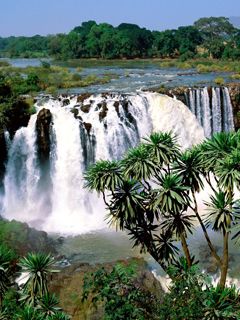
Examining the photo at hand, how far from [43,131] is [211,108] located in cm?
1128

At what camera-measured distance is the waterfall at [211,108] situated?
3241 cm

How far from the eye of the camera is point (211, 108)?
107ft

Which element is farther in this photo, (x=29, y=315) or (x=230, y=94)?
(x=230, y=94)

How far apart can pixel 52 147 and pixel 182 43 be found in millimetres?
62303

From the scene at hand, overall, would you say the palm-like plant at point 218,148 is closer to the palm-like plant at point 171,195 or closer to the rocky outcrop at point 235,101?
the palm-like plant at point 171,195

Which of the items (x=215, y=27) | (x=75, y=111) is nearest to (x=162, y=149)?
(x=75, y=111)

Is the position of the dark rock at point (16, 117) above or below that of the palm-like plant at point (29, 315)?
above

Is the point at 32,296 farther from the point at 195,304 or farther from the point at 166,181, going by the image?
the point at 195,304

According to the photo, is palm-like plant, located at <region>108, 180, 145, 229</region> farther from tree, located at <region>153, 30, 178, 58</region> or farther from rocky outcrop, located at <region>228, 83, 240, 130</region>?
tree, located at <region>153, 30, 178, 58</region>

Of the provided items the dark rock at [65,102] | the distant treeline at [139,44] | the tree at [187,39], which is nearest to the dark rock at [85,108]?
the dark rock at [65,102]

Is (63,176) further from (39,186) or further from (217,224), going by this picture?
(217,224)

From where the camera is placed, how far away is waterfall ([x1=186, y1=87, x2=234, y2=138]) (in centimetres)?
3241

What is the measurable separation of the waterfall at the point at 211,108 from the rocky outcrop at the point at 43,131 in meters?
9.44

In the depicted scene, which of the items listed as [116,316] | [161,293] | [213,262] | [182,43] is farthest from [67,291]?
[182,43]
